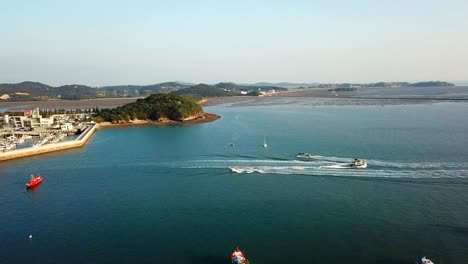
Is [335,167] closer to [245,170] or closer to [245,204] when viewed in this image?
[245,170]

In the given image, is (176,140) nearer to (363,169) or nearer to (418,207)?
(363,169)

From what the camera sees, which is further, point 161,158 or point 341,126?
point 341,126

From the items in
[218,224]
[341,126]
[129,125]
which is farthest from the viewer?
[129,125]

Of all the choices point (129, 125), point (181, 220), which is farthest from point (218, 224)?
point (129, 125)

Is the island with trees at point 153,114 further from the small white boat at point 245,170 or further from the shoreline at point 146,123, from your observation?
the small white boat at point 245,170

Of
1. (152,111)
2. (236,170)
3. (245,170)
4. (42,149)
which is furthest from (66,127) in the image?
(245,170)
